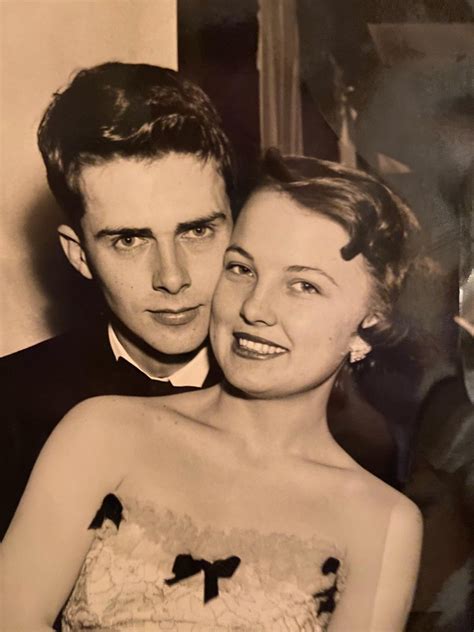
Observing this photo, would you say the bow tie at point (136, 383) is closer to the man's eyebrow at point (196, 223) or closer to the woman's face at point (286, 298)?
the woman's face at point (286, 298)

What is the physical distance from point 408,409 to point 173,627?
0.47 m

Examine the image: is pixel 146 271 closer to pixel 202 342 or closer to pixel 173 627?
pixel 202 342

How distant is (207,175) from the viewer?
46.9 inches

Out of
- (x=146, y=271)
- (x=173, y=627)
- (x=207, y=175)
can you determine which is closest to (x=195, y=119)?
(x=207, y=175)

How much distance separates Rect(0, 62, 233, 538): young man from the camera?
119 centimetres

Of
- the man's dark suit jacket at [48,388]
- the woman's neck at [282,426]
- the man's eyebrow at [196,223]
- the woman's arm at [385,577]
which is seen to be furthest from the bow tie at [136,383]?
the woman's arm at [385,577]

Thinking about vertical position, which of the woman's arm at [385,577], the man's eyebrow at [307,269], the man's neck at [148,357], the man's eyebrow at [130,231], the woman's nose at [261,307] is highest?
the man's eyebrow at [130,231]

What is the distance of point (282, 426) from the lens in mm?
1212

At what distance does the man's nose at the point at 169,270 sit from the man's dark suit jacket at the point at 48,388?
0.11m

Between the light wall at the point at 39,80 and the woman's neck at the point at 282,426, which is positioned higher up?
the light wall at the point at 39,80

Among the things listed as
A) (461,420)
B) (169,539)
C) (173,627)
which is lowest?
(173,627)

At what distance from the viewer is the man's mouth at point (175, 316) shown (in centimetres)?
120

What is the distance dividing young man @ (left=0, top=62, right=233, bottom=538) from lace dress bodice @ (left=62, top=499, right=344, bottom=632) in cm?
17

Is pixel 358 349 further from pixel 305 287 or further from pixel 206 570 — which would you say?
pixel 206 570
